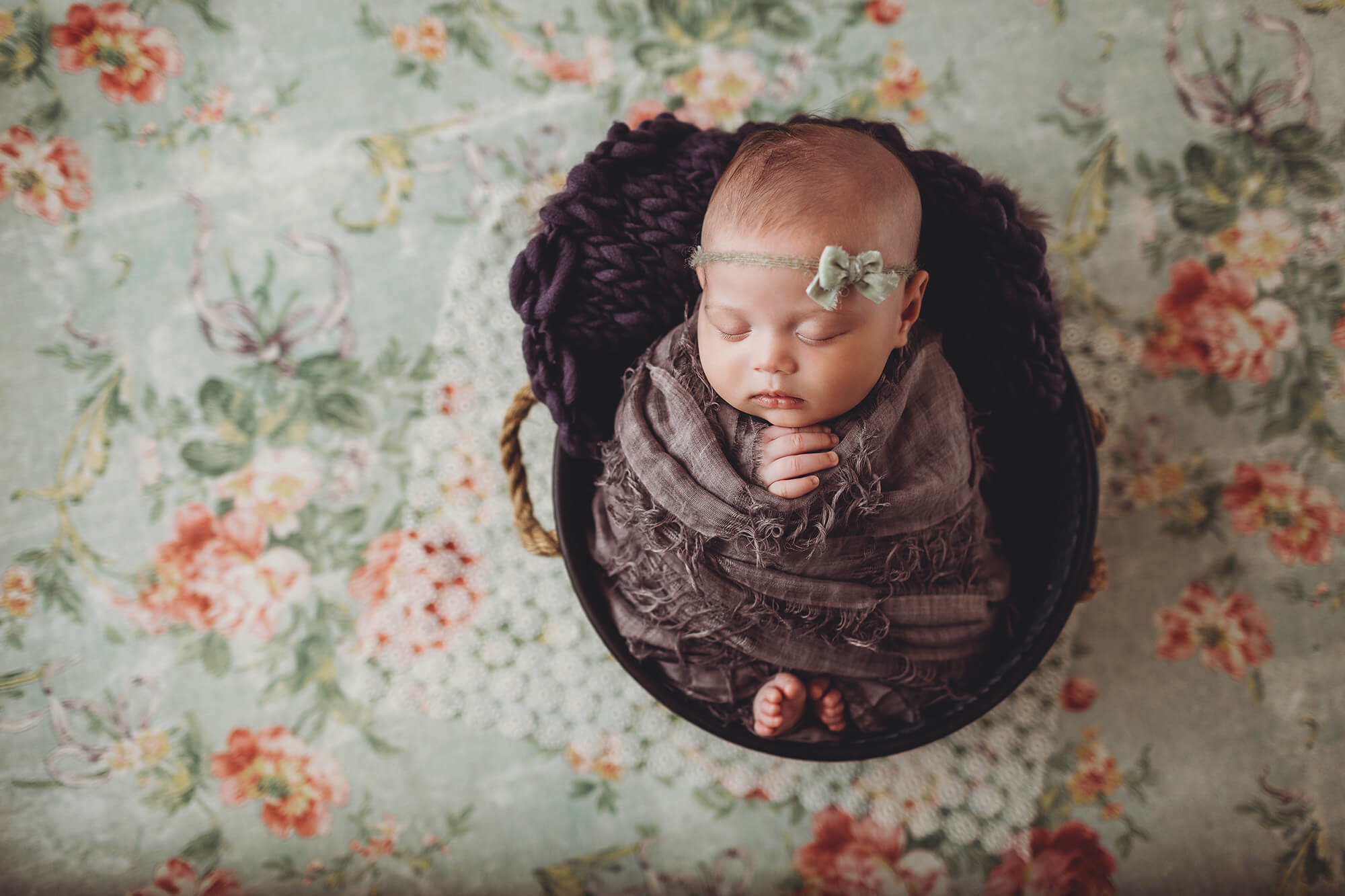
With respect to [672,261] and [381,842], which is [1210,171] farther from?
[381,842]

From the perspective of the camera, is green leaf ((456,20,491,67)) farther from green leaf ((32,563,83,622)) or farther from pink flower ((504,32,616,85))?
green leaf ((32,563,83,622))

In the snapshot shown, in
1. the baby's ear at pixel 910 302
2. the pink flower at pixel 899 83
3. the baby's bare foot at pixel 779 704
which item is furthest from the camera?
the pink flower at pixel 899 83

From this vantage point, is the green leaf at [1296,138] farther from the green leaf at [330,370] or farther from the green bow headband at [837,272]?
the green leaf at [330,370]

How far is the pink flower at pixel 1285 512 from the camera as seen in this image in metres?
1.14

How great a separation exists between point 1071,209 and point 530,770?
1126mm

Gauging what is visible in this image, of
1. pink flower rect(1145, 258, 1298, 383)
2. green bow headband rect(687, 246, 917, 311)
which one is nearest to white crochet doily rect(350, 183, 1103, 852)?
pink flower rect(1145, 258, 1298, 383)

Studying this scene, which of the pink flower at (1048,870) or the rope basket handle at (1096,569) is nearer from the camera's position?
the rope basket handle at (1096,569)

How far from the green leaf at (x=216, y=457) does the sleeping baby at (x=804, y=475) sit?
0.56 m

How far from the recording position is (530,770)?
1.14m

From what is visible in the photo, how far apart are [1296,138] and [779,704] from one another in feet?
3.68

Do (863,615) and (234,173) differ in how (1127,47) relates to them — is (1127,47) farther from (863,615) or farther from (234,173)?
(234,173)

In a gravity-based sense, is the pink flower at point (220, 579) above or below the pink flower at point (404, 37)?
below

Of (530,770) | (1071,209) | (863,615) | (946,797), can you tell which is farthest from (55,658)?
(1071,209)

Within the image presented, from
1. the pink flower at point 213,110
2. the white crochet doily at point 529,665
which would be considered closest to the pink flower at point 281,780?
the white crochet doily at point 529,665
